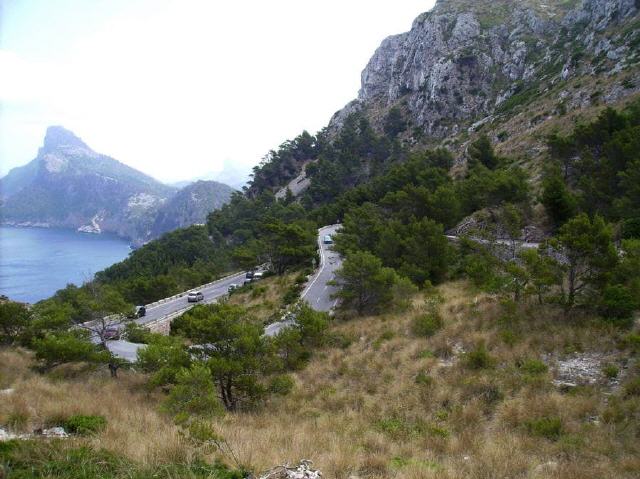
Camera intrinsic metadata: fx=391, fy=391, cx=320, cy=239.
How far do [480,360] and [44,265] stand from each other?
153m

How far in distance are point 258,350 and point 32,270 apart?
455 ft

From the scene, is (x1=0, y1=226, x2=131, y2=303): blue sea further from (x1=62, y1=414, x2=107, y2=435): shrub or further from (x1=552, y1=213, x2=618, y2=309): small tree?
(x1=552, y1=213, x2=618, y2=309): small tree

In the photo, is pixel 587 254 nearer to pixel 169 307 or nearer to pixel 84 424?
pixel 84 424

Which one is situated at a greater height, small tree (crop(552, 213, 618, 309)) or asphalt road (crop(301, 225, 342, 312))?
small tree (crop(552, 213, 618, 309))

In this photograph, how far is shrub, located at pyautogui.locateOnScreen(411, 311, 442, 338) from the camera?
1543 cm

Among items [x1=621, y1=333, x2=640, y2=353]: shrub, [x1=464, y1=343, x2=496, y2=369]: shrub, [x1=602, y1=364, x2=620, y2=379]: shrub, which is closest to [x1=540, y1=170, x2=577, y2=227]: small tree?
[x1=621, y1=333, x2=640, y2=353]: shrub

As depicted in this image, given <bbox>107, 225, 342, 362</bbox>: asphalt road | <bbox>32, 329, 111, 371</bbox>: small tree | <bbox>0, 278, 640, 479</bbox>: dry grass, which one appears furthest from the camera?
<bbox>107, 225, 342, 362</bbox>: asphalt road

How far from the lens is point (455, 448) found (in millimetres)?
6910

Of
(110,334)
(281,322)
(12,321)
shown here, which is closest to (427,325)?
(281,322)

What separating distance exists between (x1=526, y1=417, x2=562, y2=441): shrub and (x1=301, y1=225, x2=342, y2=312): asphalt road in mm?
15221

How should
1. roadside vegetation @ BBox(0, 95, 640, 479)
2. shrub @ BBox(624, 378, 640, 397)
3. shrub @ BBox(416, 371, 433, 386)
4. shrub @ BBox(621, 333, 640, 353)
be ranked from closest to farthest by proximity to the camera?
roadside vegetation @ BBox(0, 95, 640, 479)
shrub @ BBox(624, 378, 640, 397)
shrub @ BBox(621, 333, 640, 353)
shrub @ BBox(416, 371, 433, 386)

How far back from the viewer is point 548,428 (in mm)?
7602

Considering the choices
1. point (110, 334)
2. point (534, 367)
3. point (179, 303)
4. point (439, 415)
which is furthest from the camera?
point (179, 303)

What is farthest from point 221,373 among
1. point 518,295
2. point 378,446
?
point 518,295
